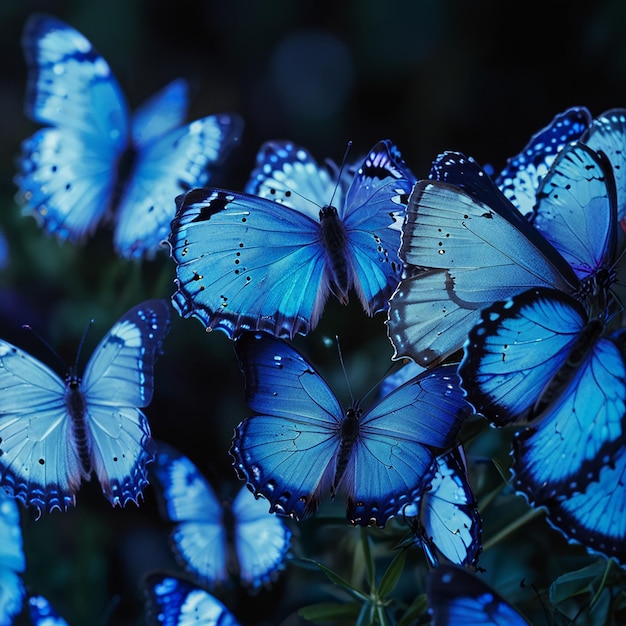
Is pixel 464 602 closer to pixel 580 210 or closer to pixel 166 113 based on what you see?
pixel 580 210

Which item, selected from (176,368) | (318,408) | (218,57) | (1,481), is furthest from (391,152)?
(218,57)

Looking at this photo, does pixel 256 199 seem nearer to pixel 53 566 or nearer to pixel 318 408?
pixel 318 408

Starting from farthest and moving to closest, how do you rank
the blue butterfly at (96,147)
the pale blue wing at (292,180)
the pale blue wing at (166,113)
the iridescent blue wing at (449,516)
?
the pale blue wing at (166,113)
the blue butterfly at (96,147)
the pale blue wing at (292,180)
the iridescent blue wing at (449,516)

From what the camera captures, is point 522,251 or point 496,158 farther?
point 496,158

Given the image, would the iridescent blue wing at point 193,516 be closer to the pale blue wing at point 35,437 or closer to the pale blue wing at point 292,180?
the pale blue wing at point 35,437

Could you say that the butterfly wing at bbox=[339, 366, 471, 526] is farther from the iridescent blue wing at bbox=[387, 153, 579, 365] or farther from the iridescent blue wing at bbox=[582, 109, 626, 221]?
the iridescent blue wing at bbox=[582, 109, 626, 221]

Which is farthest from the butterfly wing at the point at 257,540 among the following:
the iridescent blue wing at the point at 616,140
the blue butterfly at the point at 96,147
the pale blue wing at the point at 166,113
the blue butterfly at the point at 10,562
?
the pale blue wing at the point at 166,113

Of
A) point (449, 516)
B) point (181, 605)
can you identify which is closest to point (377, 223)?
point (449, 516)
